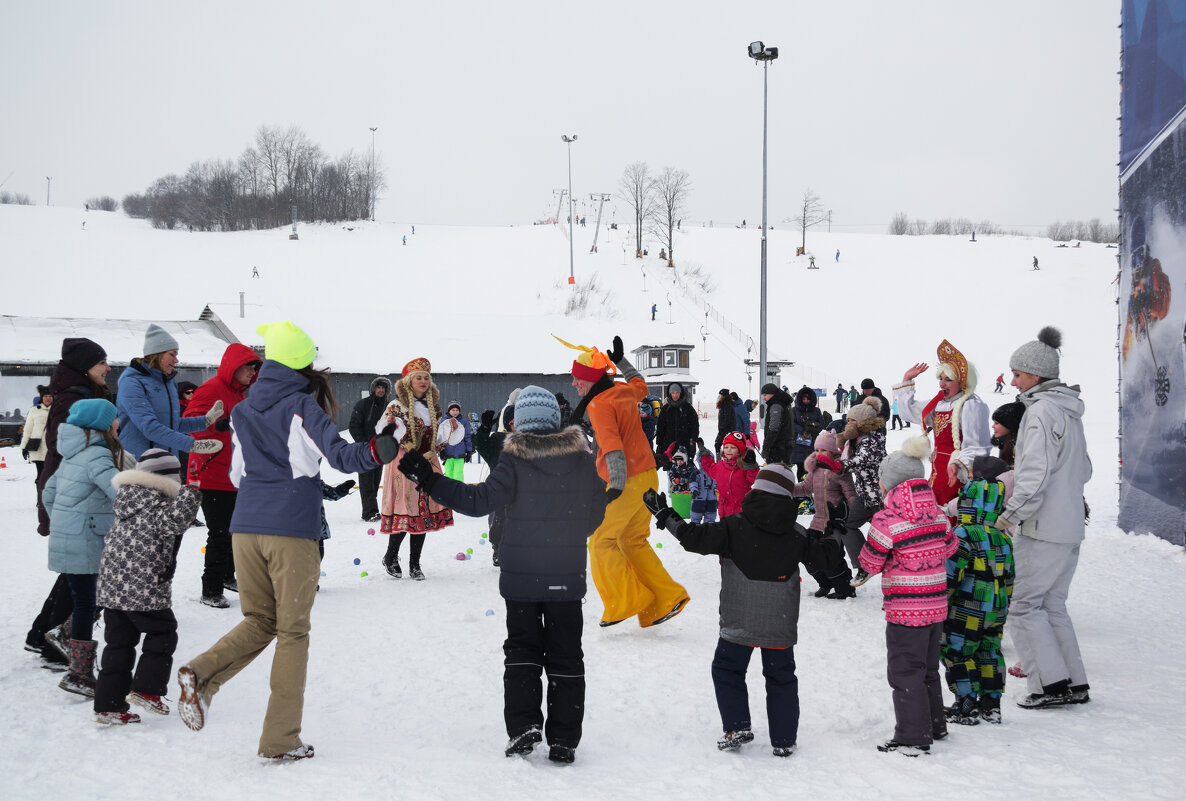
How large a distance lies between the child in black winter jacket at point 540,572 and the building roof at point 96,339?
26533mm

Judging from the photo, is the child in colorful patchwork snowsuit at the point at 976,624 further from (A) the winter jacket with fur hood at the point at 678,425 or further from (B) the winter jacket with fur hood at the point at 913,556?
(A) the winter jacket with fur hood at the point at 678,425

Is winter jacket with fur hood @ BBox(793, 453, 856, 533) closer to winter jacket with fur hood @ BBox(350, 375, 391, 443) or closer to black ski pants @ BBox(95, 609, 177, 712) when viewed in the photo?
winter jacket with fur hood @ BBox(350, 375, 391, 443)

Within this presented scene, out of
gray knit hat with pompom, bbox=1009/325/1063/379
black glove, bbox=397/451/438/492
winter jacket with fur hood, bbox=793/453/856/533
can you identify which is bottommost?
winter jacket with fur hood, bbox=793/453/856/533

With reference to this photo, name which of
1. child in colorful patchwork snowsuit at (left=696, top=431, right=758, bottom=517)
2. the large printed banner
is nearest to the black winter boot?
child in colorful patchwork snowsuit at (left=696, top=431, right=758, bottom=517)

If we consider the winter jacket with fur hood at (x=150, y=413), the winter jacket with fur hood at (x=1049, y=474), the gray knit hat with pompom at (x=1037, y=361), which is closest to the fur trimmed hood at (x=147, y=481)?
the winter jacket with fur hood at (x=150, y=413)

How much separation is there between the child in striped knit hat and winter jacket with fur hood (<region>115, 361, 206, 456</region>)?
4.37 metres

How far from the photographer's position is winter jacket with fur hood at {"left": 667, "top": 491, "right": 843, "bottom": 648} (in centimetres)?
414

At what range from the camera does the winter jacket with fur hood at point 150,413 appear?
6051mm

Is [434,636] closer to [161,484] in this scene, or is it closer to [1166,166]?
[161,484]

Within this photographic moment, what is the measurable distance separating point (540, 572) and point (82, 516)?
8.53 ft

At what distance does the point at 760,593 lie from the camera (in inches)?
165

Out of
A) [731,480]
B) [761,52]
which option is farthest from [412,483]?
[761,52]

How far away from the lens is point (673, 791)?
3.70 m

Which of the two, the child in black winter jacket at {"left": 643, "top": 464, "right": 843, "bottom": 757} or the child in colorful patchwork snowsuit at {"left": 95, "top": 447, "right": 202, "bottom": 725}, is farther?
the child in colorful patchwork snowsuit at {"left": 95, "top": 447, "right": 202, "bottom": 725}
